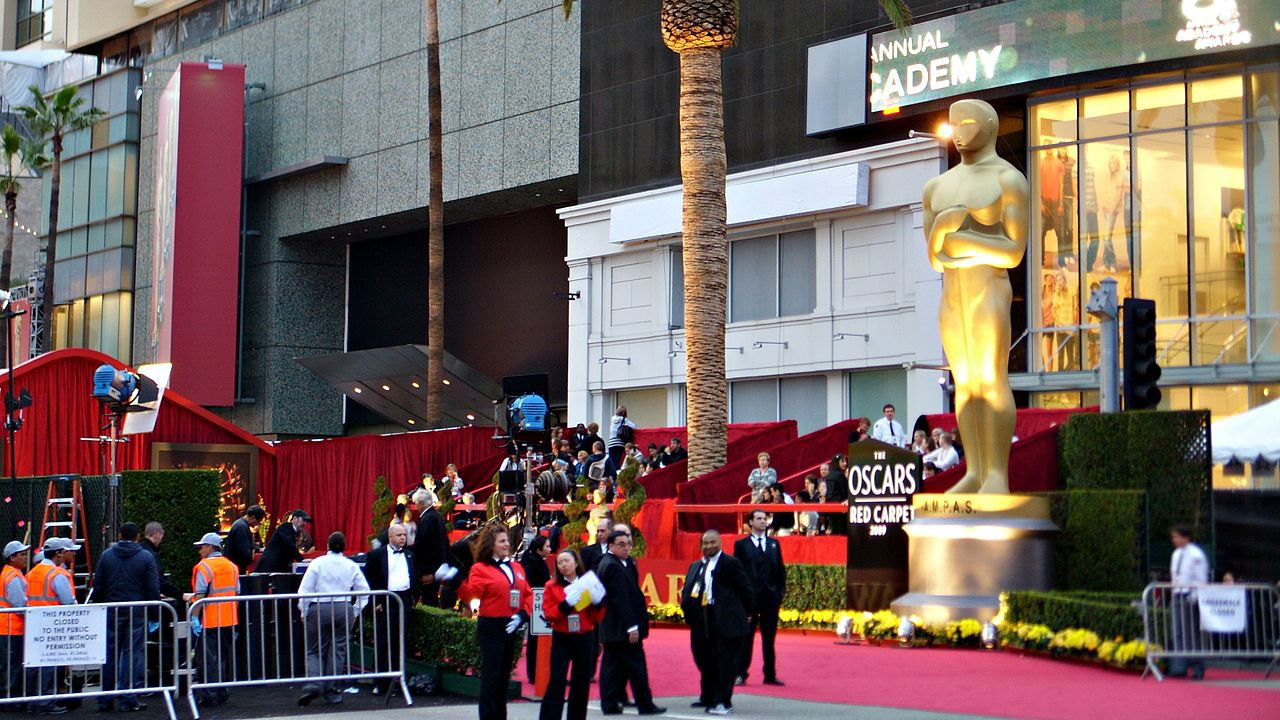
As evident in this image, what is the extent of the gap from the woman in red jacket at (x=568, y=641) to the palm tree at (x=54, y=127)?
43.7m

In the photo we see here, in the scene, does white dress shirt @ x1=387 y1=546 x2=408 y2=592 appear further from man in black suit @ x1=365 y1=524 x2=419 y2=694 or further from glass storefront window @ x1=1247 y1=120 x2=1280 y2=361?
glass storefront window @ x1=1247 y1=120 x2=1280 y2=361

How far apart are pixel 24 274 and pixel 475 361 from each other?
3198cm

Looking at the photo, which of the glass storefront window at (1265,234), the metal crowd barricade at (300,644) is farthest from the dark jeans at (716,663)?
the glass storefront window at (1265,234)

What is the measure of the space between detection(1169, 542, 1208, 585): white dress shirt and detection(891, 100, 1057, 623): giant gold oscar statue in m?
2.83

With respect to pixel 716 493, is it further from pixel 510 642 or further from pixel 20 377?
pixel 20 377

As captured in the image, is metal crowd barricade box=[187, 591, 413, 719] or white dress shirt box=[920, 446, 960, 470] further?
white dress shirt box=[920, 446, 960, 470]

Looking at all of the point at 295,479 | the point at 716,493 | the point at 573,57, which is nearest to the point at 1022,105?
the point at 716,493

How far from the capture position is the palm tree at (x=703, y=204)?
86.4 feet

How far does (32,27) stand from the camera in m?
65.0

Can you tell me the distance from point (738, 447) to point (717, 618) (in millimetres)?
15182

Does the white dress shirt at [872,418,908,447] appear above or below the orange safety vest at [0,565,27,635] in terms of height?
above

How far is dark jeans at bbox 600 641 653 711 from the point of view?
554 inches

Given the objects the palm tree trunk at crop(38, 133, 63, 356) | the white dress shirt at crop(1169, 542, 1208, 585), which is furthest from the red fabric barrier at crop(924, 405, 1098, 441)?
the palm tree trunk at crop(38, 133, 63, 356)

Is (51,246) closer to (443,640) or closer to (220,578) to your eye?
(220,578)
